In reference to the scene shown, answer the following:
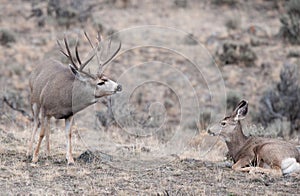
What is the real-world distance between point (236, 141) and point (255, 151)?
562 millimetres

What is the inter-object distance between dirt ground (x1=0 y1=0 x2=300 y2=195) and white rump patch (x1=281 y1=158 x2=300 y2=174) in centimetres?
15

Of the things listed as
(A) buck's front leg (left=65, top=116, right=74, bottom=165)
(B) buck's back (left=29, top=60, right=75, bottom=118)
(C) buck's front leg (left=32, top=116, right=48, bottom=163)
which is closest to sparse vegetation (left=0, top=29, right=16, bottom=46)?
(B) buck's back (left=29, top=60, right=75, bottom=118)

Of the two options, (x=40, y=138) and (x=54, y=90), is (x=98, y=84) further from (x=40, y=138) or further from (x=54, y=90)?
(x=40, y=138)

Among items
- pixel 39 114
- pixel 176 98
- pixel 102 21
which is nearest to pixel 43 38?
pixel 102 21

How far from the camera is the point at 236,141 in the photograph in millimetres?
10422

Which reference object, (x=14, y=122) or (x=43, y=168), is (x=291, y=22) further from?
(x=43, y=168)

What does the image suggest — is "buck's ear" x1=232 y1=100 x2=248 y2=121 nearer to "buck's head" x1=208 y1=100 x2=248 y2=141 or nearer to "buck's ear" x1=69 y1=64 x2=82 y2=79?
"buck's head" x1=208 y1=100 x2=248 y2=141

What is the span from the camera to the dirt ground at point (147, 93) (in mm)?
8883

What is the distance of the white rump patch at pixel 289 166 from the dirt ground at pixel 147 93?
147mm

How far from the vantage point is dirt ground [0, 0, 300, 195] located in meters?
8.88

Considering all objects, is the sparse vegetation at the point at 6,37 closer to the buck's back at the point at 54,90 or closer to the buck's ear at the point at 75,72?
the buck's back at the point at 54,90

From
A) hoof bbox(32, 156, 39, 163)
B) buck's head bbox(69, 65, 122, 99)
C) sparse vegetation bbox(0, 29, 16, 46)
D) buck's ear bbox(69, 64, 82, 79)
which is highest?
sparse vegetation bbox(0, 29, 16, 46)

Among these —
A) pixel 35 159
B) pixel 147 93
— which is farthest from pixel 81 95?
pixel 147 93

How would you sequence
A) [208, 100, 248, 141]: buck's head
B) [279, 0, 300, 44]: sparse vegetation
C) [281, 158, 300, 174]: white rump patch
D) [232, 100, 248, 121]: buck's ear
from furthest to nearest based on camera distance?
[279, 0, 300, 44]: sparse vegetation < [208, 100, 248, 141]: buck's head < [232, 100, 248, 121]: buck's ear < [281, 158, 300, 174]: white rump patch
